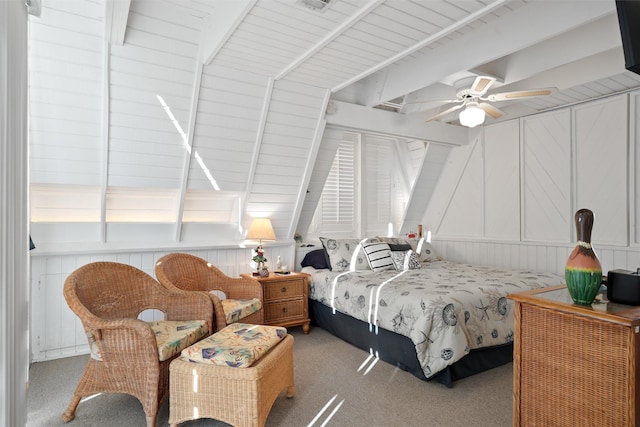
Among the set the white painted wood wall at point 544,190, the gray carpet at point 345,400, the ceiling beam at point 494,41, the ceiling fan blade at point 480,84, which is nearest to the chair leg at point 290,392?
the gray carpet at point 345,400

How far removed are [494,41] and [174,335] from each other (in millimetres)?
3139

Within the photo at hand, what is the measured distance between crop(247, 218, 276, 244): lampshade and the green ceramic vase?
2790 mm

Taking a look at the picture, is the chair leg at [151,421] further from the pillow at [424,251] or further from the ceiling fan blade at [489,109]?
the pillow at [424,251]

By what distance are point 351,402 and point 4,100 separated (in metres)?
2.45

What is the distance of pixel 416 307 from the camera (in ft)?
9.50

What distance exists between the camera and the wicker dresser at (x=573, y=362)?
142 cm

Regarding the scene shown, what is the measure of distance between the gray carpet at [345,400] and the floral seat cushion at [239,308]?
0.58 m

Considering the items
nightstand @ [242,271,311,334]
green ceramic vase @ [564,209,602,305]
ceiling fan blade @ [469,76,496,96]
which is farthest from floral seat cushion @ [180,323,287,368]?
ceiling fan blade @ [469,76,496,96]

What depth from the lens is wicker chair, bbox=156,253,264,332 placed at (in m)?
3.35

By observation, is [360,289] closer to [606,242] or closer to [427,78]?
[427,78]

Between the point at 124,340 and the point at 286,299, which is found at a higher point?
the point at 124,340

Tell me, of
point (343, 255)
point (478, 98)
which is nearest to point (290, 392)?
point (343, 255)

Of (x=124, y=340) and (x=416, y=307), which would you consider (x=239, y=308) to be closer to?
(x=124, y=340)

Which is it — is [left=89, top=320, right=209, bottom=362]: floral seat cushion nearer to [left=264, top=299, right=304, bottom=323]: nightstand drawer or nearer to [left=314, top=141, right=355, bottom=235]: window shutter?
[left=264, top=299, right=304, bottom=323]: nightstand drawer
